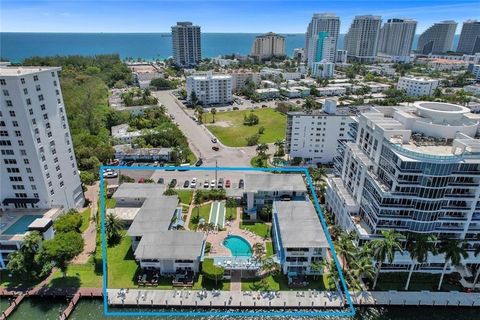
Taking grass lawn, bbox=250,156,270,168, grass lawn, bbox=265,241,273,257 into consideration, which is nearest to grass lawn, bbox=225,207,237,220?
grass lawn, bbox=265,241,273,257

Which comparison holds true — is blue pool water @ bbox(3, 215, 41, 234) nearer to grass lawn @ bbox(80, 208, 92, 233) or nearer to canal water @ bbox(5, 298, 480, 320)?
grass lawn @ bbox(80, 208, 92, 233)

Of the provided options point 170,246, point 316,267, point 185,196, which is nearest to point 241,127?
point 185,196

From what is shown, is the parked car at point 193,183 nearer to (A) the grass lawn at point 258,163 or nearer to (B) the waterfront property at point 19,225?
(A) the grass lawn at point 258,163

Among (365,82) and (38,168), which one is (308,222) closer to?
(38,168)

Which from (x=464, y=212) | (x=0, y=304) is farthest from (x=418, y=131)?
(x=0, y=304)

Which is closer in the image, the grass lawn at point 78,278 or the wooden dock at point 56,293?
the wooden dock at point 56,293

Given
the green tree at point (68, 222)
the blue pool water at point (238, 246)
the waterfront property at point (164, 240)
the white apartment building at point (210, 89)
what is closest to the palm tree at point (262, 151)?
the waterfront property at point (164, 240)
